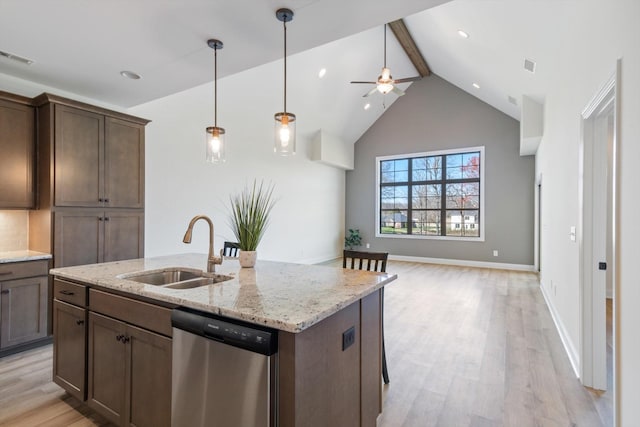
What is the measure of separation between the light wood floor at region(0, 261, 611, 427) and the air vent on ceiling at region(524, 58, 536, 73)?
120 inches

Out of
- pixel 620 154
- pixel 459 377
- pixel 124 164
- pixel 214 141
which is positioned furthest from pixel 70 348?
pixel 620 154

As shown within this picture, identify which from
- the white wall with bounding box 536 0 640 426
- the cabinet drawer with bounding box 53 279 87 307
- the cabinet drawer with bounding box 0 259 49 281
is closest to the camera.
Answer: the white wall with bounding box 536 0 640 426

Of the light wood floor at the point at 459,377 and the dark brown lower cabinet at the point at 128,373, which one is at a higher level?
the dark brown lower cabinet at the point at 128,373

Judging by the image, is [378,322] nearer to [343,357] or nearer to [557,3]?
[343,357]

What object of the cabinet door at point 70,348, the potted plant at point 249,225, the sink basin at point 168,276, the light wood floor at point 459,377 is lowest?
the light wood floor at point 459,377

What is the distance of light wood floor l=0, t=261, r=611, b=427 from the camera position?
1.97m

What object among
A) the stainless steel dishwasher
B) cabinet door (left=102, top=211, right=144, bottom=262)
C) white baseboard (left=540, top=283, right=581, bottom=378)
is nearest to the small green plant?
white baseboard (left=540, top=283, right=581, bottom=378)

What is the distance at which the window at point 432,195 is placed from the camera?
748 cm

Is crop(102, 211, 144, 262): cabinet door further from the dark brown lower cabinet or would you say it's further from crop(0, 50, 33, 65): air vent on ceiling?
the dark brown lower cabinet

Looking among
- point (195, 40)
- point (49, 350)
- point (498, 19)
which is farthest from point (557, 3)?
point (49, 350)

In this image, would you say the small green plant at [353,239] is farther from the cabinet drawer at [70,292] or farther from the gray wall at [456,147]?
the cabinet drawer at [70,292]

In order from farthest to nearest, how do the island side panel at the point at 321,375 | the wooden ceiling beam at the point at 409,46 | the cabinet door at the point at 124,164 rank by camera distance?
the wooden ceiling beam at the point at 409,46 → the cabinet door at the point at 124,164 → the island side panel at the point at 321,375

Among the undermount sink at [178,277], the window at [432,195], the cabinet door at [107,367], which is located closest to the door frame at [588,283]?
the undermount sink at [178,277]

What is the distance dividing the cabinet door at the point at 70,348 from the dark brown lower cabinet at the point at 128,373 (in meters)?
0.08
